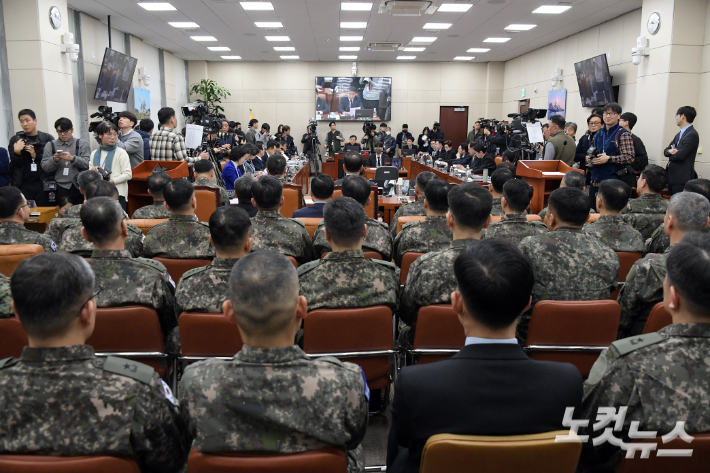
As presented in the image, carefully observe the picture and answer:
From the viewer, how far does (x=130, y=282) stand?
2072 mm

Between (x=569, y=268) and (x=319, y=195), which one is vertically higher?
(x=319, y=195)

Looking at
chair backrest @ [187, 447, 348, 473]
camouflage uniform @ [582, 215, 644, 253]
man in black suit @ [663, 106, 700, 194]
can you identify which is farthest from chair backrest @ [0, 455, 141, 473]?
man in black suit @ [663, 106, 700, 194]

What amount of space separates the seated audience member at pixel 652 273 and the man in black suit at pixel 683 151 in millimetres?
4271

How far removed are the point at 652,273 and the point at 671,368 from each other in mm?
954

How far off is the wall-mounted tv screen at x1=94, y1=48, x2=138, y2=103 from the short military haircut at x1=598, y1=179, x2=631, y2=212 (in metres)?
8.90

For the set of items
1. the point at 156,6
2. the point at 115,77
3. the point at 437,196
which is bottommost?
the point at 437,196

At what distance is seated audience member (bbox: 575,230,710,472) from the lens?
1.20 metres

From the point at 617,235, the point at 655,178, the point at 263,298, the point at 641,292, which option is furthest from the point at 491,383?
the point at 655,178

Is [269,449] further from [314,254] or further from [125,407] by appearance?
[314,254]

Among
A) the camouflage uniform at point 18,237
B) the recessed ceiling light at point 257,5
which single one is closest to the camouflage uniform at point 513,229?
the camouflage uniform at point 18,237

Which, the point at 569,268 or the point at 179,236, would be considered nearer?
the point at 569,268

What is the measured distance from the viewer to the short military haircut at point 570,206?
2.31 m

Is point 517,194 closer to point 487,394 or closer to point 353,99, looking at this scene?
point 487,394

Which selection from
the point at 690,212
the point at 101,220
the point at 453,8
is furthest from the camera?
the point at 453,8
